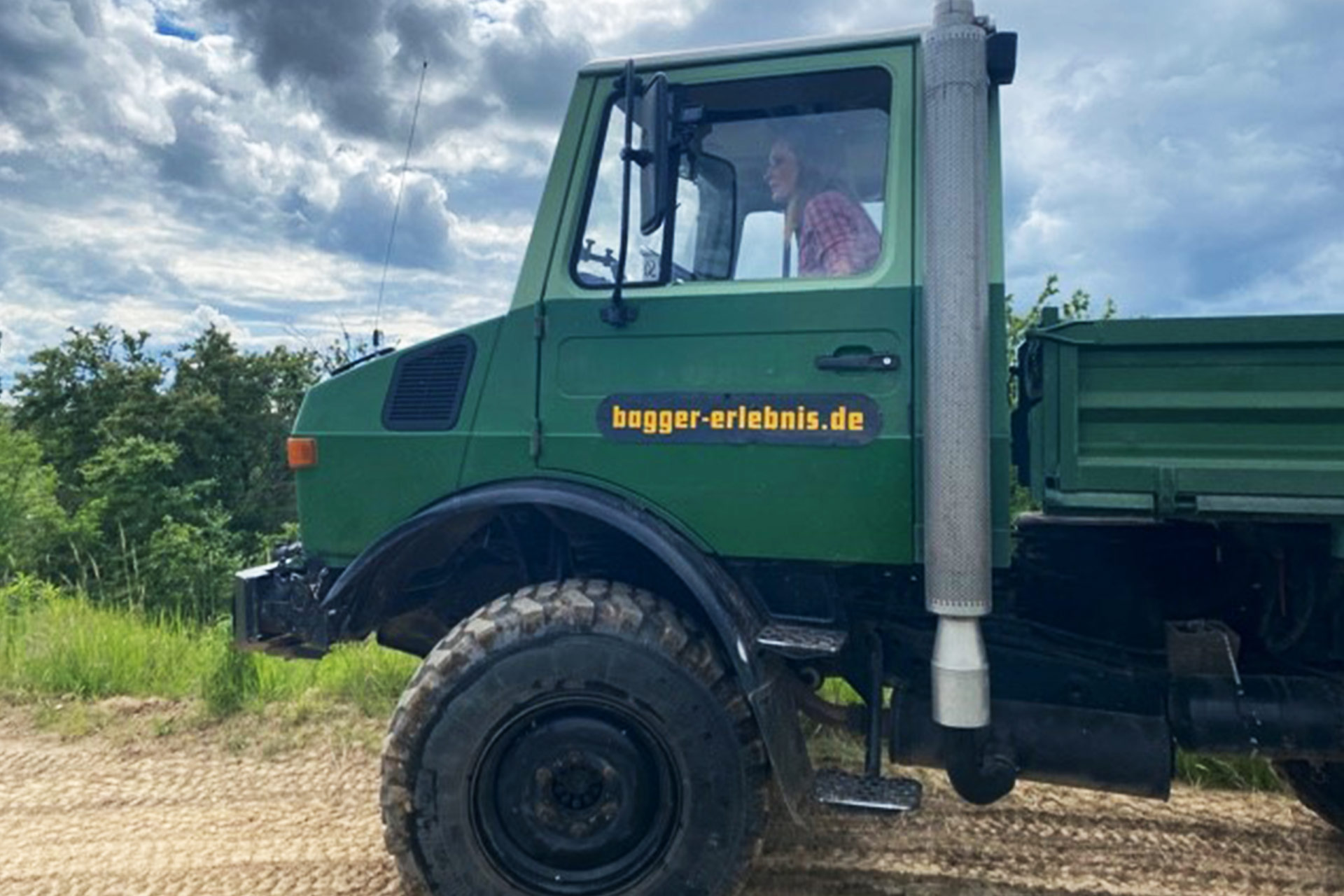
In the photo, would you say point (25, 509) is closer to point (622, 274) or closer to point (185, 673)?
point (185, 673)

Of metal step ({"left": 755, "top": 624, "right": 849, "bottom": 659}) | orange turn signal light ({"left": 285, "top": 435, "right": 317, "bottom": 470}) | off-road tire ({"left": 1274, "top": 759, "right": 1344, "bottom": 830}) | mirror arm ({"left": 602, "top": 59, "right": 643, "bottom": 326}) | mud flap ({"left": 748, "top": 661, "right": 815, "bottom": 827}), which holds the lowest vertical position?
off-road tire ({"left": 1274, "top": 759, "right": 1344, "bottom": 830})

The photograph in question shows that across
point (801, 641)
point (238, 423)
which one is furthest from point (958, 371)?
point (238, 423)

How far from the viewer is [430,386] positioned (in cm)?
327

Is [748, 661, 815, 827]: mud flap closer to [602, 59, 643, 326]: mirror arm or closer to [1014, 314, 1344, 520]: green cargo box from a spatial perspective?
[1014, 314, 1344, 520]: green cargo box

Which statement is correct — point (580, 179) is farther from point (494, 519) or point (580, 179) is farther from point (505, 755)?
point (505, 755)

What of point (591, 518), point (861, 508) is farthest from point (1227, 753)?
point (591, 518)

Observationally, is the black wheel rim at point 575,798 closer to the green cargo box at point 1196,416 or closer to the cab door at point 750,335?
the cab door at point 750,335

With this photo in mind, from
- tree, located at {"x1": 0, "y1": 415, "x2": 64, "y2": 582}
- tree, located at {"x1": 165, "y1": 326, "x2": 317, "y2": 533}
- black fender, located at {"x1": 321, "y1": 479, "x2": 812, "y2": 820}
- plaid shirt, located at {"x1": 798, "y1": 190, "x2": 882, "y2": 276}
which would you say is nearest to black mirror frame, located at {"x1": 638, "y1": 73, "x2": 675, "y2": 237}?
plaid shirt, located at {"x1": 798, "y1": 190, "x2": 882, "y2": 276}

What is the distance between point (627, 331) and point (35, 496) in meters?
11.6

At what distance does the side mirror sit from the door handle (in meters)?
0.64

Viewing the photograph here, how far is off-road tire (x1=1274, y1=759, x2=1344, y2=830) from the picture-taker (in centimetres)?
364

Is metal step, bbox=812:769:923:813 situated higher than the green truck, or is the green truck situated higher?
the green truck

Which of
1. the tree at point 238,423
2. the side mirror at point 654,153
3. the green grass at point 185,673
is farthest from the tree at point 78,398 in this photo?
the side mirror at point 654,153

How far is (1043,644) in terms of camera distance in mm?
3289
